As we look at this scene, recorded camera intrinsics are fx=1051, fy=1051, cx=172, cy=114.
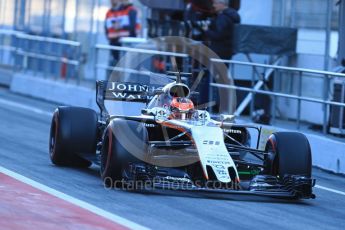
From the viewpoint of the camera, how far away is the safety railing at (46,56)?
23984mm

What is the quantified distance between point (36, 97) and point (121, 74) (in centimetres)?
414

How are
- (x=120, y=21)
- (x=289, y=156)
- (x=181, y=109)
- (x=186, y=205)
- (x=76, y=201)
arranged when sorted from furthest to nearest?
1. (x=120, y=21)
2. (x=181, y=109)
3. (x=289, y=156)
4. (x=186, y=205)
5. (x=76, y=201)

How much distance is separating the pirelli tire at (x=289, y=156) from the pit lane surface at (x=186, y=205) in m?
0.35

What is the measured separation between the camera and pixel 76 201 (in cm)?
1022

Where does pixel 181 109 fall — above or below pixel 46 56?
below

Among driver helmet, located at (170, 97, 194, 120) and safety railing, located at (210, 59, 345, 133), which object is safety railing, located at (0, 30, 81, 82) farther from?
driver helmet, located at (170, 97, 194, 120)

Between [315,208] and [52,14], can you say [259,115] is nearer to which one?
[315,208]

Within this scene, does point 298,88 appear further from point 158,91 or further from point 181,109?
point 181,109

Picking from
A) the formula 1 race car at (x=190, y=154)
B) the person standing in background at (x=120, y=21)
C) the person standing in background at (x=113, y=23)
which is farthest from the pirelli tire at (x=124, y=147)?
the person standing in background at (x=113, y=23)

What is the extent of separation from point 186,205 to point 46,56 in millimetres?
14861

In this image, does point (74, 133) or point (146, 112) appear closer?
point (146, 112)

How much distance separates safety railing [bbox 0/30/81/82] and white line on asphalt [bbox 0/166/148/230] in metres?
11.4

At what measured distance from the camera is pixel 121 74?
21.0 m

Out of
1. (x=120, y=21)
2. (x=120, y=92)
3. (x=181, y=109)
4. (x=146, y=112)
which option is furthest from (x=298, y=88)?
(x=120, y=21)
